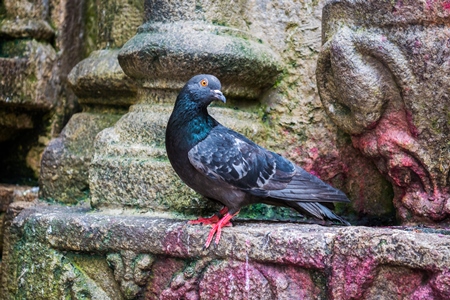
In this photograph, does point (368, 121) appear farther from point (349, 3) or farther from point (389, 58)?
point (349, 3)

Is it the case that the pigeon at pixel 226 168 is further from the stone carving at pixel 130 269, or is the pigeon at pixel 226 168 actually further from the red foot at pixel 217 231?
the stone carving at pixel 130 269

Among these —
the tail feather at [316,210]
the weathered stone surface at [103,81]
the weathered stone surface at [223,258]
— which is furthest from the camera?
the weathered stone surface at [103,81]

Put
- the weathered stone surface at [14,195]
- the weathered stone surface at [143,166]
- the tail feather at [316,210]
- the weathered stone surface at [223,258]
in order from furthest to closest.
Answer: the weathered stone surface at [14,195], the weathered stone surface at [143,166], the tail feather at [316,210], the weathered stone surface at [223,258]

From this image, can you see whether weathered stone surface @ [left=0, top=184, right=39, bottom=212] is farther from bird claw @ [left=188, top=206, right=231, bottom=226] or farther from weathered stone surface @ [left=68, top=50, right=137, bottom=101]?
bird claw @ [left=188, top=206, right=231, bottom=226]

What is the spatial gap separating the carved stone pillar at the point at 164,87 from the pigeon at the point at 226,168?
0.87ft

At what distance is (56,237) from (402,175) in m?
1.56

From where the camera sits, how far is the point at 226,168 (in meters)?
2.92

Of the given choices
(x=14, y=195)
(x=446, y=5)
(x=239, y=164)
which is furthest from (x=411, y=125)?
(x=14, y=195)

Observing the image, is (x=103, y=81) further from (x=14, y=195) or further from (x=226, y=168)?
(x=226, y=168)

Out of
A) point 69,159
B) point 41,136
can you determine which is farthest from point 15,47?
point 69,159

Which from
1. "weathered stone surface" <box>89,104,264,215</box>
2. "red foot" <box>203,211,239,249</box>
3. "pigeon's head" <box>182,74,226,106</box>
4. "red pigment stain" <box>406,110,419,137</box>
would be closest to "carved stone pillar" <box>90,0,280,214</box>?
"weathered stone surface" <box>89,104,264,215</box>

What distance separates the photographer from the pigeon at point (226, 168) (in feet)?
9.62

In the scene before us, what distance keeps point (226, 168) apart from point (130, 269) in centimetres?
59

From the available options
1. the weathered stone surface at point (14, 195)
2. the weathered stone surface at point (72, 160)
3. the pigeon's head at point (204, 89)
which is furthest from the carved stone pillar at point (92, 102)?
the pigeon's head at point (204, 89)
